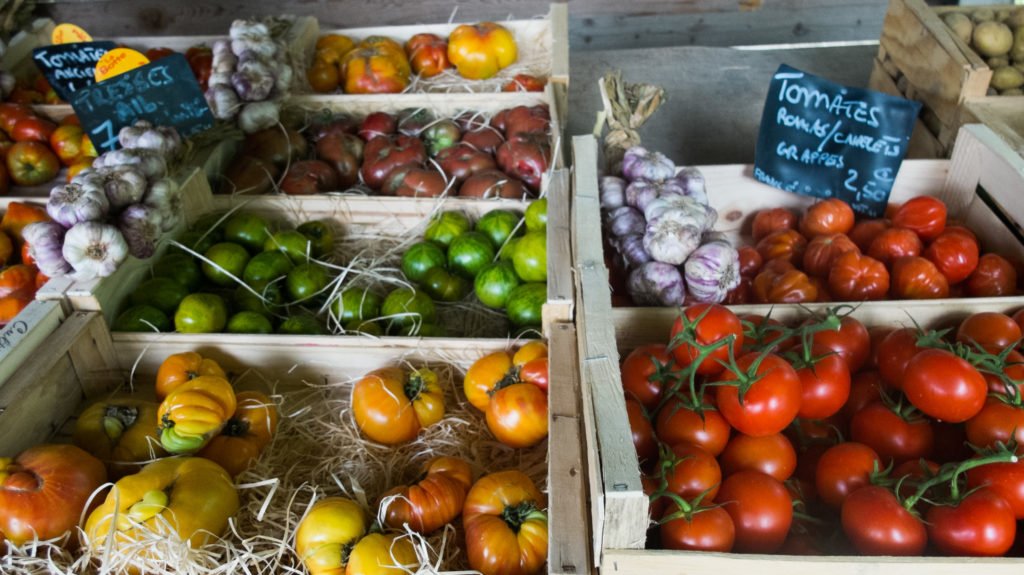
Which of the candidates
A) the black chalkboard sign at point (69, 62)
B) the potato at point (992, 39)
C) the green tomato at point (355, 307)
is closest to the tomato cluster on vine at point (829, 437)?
the green tomato at point (355, 307)

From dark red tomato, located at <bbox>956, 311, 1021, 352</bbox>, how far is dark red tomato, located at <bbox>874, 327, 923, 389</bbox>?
0.35 ft

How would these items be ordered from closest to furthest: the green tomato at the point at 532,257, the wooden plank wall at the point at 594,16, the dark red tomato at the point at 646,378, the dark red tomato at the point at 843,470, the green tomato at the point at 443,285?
the dark red tomato at the point at 843,470 → the dark red tomato at the point at 646,378 → the green tomato at the point at 532,257 → the green tomato at the point at 443,285 → the wooden plank wall at the point at 594,16

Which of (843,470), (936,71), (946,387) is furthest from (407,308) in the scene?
(936,71)

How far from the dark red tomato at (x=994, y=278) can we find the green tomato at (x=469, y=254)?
1188 millimetres

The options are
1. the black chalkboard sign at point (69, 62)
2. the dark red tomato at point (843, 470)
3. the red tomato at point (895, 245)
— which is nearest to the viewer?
the dark red tomato at point (843, 470)

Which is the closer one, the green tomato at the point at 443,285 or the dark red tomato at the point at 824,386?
the dark red tomato at the point at 824,386

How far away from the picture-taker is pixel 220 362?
1.74 metres

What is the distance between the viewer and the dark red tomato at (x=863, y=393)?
54.1 inches

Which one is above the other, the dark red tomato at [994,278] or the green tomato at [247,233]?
the dark red tomato at [994,278]

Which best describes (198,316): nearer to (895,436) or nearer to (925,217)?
(895,436)

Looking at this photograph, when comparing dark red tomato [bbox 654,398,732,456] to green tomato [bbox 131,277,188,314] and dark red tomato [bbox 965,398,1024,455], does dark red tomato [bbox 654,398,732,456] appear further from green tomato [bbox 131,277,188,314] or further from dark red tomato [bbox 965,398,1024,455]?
green tomato [bbox 131,277,188,314]

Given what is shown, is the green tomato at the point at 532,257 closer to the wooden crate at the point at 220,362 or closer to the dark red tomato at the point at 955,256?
the wooden crate at the point at 220,362

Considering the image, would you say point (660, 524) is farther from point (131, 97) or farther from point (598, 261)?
point (131, 97)

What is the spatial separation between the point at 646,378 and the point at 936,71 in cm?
169
